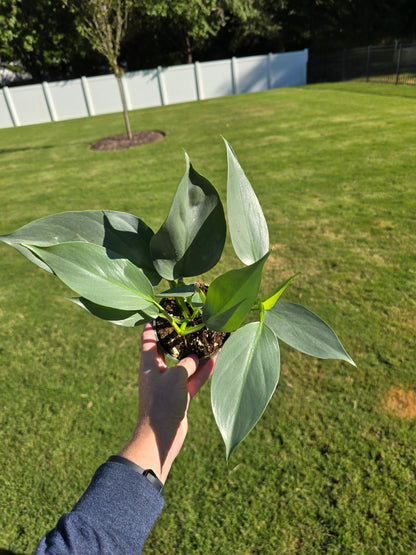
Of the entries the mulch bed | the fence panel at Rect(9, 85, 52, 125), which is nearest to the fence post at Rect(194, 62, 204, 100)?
the fence panel at Rect(9, 85, 52, 125)

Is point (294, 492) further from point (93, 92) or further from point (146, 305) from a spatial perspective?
point (93, 92)

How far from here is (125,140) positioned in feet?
30.2

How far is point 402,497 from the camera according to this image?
1.64 metres

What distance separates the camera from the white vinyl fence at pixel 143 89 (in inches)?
599

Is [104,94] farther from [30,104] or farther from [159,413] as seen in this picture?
[159,413]

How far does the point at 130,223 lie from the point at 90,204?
4.45 m

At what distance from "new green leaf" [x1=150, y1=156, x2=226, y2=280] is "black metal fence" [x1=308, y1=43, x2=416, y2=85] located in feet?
49.8

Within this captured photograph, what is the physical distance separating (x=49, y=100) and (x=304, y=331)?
17582 millimetres

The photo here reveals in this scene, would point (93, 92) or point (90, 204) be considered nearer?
point (90, 204)

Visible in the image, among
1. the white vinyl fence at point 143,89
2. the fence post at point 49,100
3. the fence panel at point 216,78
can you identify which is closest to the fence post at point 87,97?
the white vinyl fence at point 143,89

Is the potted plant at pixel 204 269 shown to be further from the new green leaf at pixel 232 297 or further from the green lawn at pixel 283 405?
the green lawn at pixel 283 405

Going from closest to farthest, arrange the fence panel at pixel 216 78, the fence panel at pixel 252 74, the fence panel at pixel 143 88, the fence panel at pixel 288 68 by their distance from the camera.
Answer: the fence panel at pixel 143 88 < the fence panel at pixel 216 78 < the fence panel at pixel 252 74 < the fence panel at pixel 288 68

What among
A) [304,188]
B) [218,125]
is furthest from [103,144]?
[304,188]

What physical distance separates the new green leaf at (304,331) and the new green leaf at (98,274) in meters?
0.33
